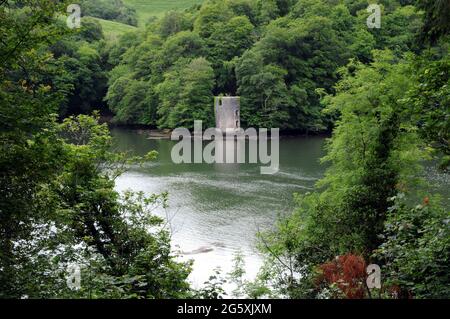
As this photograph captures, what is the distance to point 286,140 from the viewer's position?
150 ft

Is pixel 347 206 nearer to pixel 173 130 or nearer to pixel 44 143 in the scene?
pixel 44 143

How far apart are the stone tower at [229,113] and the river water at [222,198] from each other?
7.66m

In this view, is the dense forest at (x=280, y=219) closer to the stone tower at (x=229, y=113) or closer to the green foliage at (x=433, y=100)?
the green foliage at (x=433, y=100)

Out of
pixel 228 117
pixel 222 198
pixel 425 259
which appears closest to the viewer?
pixel 425 259

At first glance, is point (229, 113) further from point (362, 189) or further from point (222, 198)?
point (362, 189)

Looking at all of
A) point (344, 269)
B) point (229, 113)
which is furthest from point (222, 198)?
point (229, 113)

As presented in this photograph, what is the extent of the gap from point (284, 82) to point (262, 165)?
18.5 m

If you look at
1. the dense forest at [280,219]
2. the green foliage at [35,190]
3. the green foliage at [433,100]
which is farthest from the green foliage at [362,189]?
the green foliage at [433,100]

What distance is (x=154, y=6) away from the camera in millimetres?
120438

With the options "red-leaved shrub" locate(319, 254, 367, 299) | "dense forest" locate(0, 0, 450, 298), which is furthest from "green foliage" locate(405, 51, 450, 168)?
"red-leaved shrub" locate(319, 254, 367, 299)

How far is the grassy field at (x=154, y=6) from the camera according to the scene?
116 metres

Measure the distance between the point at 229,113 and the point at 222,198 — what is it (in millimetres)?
22383

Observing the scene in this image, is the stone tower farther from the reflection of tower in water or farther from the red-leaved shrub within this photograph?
the red-leaved shrub
